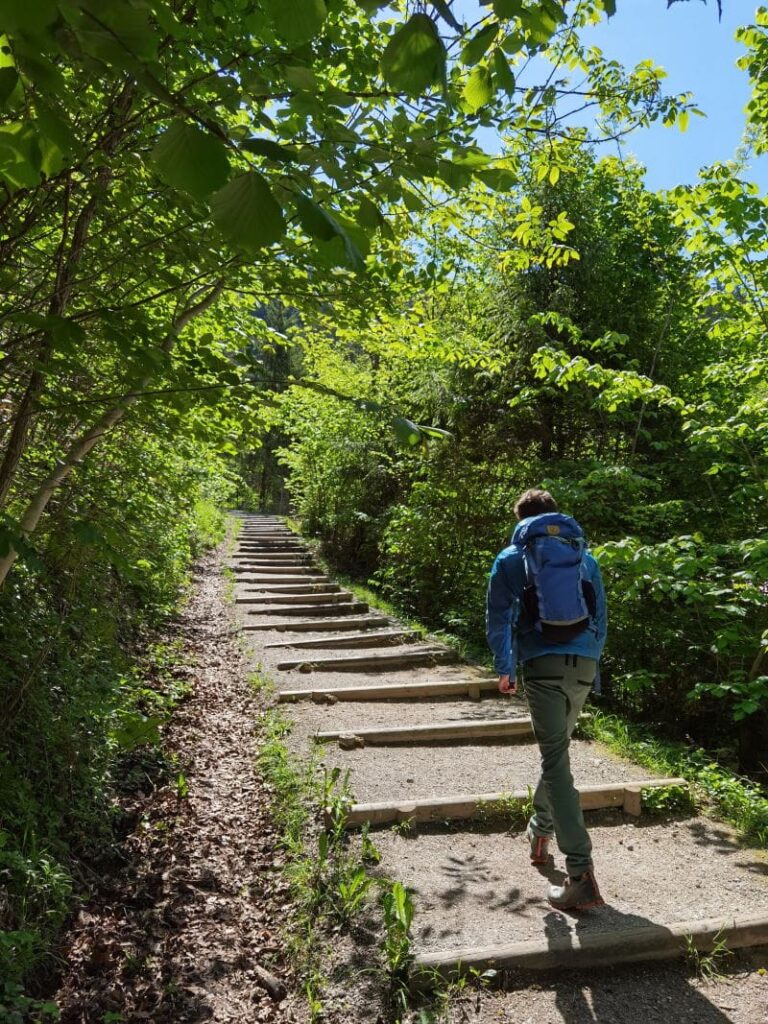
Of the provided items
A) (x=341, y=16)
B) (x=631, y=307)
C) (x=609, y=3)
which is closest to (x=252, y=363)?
(x=609, y=3)

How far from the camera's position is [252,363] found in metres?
2.93

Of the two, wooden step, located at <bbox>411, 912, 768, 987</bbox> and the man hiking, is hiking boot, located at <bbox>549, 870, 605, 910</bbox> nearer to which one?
the man hiking

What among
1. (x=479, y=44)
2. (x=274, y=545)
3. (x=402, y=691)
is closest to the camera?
(x=479, y=44)

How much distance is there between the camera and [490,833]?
385 cm

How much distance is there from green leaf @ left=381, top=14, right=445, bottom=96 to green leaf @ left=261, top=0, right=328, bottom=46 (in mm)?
123

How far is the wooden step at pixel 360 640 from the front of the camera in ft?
26.2

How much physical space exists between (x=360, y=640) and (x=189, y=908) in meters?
4.93

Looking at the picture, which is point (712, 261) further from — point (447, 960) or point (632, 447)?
point (447, 960)

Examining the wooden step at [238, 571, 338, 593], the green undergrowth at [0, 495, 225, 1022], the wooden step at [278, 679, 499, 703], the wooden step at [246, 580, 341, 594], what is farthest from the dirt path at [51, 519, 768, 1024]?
the wooden step at [238, 571, 338, 593]

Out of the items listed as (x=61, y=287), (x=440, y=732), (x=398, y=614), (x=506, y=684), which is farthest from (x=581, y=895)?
(x=398, y=614)

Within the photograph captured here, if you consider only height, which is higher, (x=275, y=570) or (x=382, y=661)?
(x=275, y=570)

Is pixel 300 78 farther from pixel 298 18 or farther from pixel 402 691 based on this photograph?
pixel 402 691

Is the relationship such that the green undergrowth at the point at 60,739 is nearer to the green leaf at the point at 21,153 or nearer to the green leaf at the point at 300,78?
the green leaf at the point at 21,153

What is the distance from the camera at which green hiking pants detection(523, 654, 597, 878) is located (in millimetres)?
3014
